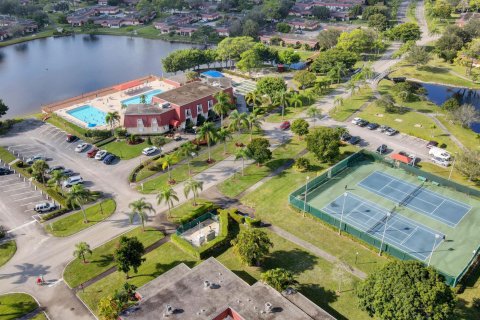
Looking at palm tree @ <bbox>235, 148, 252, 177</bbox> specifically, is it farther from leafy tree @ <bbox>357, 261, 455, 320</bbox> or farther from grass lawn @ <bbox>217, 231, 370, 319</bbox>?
leafy tree @ <bbox>357, 261, 455, 320</bbox>

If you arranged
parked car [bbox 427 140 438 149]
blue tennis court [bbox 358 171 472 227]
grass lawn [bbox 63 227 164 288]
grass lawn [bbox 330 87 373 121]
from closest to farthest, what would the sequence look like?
grass lawn [bbox 63 227 164 288] → blue tennis court [bbox 358 171 472 227] → parked car [bbox 427 140 438 149] → grass lawn [bbox 330 87 373 121]

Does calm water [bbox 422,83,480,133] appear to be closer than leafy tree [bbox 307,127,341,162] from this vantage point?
No

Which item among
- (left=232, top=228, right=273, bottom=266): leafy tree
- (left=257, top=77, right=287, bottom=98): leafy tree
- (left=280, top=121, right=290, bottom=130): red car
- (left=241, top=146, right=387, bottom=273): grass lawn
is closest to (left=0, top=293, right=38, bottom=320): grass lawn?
(left=232, top=228, right=273, bottom=266): leafy tree

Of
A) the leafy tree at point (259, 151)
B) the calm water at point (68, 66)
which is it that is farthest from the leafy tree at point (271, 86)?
the calm water at point (68, 66)

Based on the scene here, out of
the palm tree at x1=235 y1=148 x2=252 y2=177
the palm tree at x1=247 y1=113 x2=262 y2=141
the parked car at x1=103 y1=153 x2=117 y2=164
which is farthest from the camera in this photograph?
the palm tree at x1=247 y1=113 x2=262 y2=141

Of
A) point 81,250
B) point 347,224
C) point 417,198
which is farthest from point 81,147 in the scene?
point 417,198

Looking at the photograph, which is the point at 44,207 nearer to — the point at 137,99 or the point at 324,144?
the point at 324,144

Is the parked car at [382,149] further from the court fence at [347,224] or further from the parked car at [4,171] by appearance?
the parked car at [4,171]

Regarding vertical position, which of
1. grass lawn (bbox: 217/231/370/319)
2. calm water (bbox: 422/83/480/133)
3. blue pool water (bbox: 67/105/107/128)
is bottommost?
grass lawn (bbox: 217/231/370/319)
